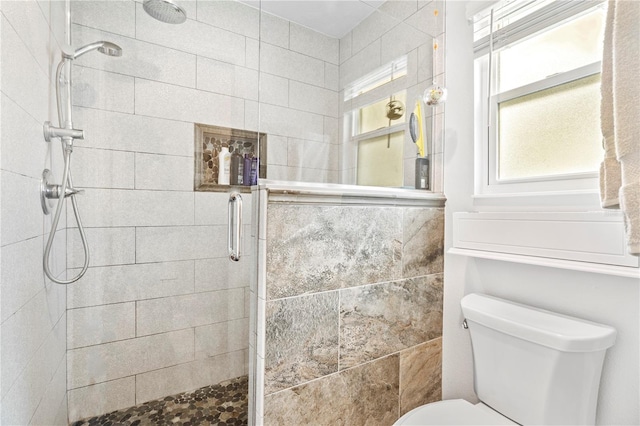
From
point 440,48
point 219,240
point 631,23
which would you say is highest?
point 440,48

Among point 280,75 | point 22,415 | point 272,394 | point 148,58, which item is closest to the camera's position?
point 22,415

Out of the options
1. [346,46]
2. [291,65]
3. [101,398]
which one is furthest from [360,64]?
[101,398]

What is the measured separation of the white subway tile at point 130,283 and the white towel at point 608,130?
1.49 m

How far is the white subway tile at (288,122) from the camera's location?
110 centimetres

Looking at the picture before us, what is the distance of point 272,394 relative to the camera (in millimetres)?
1005

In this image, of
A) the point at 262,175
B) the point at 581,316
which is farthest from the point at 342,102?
the point at 581,316

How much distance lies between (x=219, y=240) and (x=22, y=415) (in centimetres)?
80

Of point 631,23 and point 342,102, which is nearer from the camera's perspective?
point 631,23

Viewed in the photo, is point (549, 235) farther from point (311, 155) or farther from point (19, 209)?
point (19, 209)

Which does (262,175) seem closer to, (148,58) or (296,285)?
(296,285)

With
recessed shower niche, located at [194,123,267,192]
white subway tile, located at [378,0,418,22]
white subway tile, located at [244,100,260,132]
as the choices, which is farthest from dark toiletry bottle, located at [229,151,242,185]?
white subway tile, located at [378,0,418,22]

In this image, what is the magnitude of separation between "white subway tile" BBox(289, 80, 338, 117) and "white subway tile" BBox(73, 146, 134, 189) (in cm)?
78

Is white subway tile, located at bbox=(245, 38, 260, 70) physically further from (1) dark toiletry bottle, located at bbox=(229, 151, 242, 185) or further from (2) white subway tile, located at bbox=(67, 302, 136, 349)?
(2) white subway tile, located at bbox=(67, 302, 136, 349)

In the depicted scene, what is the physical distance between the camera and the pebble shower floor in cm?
131
